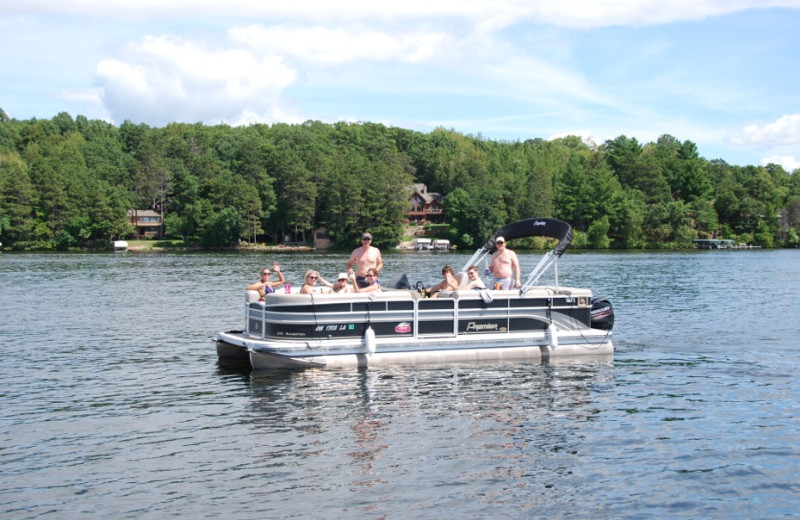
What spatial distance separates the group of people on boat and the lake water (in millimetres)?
2139

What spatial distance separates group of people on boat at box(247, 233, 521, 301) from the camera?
21.2m

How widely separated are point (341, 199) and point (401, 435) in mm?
116829

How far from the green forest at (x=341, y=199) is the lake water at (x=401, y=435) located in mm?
103632

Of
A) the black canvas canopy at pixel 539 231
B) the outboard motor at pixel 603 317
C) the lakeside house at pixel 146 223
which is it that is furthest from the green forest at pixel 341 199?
the outboard motor at pixel 603 317

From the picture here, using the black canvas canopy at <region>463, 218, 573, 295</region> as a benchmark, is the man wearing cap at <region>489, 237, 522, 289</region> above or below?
below

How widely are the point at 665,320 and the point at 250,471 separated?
23521mm

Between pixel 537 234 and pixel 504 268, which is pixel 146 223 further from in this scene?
pixel 504 268

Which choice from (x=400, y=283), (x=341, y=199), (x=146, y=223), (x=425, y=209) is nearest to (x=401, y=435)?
(x=400, y=283)

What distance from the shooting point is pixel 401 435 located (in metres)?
15.3

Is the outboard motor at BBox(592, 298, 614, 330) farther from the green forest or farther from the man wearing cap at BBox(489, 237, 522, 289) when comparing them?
the green forest

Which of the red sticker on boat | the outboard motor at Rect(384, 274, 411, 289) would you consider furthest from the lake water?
the outboard motor at Rect(384, 274, 411, 289)

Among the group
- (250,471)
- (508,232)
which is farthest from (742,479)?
(508,232)

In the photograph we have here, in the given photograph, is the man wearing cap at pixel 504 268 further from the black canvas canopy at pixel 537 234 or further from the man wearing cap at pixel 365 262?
the man wearing cap at pixel 365 262

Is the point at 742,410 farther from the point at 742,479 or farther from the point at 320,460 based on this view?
the point at 320,460
